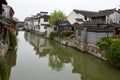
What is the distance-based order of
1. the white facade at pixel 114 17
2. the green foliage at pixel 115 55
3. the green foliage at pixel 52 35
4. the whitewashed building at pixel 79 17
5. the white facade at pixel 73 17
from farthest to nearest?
1. the white facade at pixel 73 17
2. the whitewashed building at pixel 79 17
3. the green foliage at pixel 52 35
4. the white facade at pixel 114 17
5. the green foliage at pixel 115 55

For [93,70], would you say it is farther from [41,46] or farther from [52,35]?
[52,35]

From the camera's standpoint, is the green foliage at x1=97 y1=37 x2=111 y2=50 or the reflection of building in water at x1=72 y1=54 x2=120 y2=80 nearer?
the reflection of building in water at x1=72 y1=54 x2=120 y2=80

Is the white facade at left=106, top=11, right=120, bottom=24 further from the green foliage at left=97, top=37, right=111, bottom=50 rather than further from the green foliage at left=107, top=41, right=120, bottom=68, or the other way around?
the green foliage at left=107, top=41, right=120, bottom=68

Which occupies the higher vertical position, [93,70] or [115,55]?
[115,55]

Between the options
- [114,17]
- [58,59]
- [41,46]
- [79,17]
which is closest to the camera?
[58,59]

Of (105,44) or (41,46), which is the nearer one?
(105,44)

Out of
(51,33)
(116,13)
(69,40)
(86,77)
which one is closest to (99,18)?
(116,13)

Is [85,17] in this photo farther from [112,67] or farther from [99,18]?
[112,67]

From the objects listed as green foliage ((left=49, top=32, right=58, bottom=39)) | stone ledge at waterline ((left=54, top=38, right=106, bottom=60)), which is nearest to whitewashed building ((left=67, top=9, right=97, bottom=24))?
green foliage ((left=49, top=32, right=58, bottom=39))

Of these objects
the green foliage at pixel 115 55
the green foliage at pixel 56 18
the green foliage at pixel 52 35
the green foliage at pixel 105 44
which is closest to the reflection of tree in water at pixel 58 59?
the green foliage at pixel 105 44

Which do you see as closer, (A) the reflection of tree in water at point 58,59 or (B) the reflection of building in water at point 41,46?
(A) the reflection of tree in water at point 58,59

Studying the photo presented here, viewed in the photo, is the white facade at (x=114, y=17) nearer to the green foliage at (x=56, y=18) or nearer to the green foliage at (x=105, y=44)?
the green foliage at (x=105, y=44)

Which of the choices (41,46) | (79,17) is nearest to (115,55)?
(41,46)

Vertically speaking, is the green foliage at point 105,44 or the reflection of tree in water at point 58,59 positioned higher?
the green foliage at point 105,44
